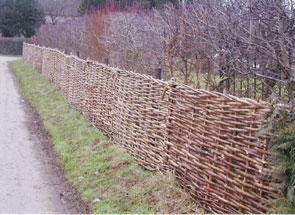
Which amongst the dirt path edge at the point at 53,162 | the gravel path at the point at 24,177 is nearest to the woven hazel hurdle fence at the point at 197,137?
the dirt path edge at the point at 53,162

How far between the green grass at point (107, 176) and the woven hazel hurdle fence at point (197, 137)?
0.19m

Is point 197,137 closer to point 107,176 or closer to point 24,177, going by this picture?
point 107,176

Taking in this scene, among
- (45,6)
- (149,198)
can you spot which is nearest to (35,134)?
(149,198)

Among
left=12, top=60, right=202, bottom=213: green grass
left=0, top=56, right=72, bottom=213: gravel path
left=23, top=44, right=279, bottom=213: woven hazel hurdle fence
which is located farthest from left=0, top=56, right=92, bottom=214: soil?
left=23, top=44, right=279, bottom=213: woven hazel hurdle fence

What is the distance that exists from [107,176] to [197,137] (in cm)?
203

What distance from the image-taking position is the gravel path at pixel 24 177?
5.70 m

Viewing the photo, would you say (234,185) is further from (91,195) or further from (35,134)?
(35,134)

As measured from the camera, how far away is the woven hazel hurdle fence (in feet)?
13.2

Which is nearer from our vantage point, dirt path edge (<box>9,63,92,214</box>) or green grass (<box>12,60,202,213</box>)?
green grass (<box>12,60,202,213</box>)

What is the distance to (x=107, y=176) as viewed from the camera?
643cm

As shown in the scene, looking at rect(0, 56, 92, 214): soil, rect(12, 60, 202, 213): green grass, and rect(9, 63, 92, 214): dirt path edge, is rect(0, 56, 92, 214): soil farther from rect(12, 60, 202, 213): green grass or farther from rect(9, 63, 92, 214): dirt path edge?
rect(12, 60, 202, 213): green grass

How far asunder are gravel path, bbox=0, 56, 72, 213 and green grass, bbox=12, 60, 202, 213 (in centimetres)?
37

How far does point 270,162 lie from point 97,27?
12.4m

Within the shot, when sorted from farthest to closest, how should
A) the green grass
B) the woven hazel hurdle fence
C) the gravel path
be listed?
1. the gravel path
2. the green grass
3. the woven hazel hurdle fence
